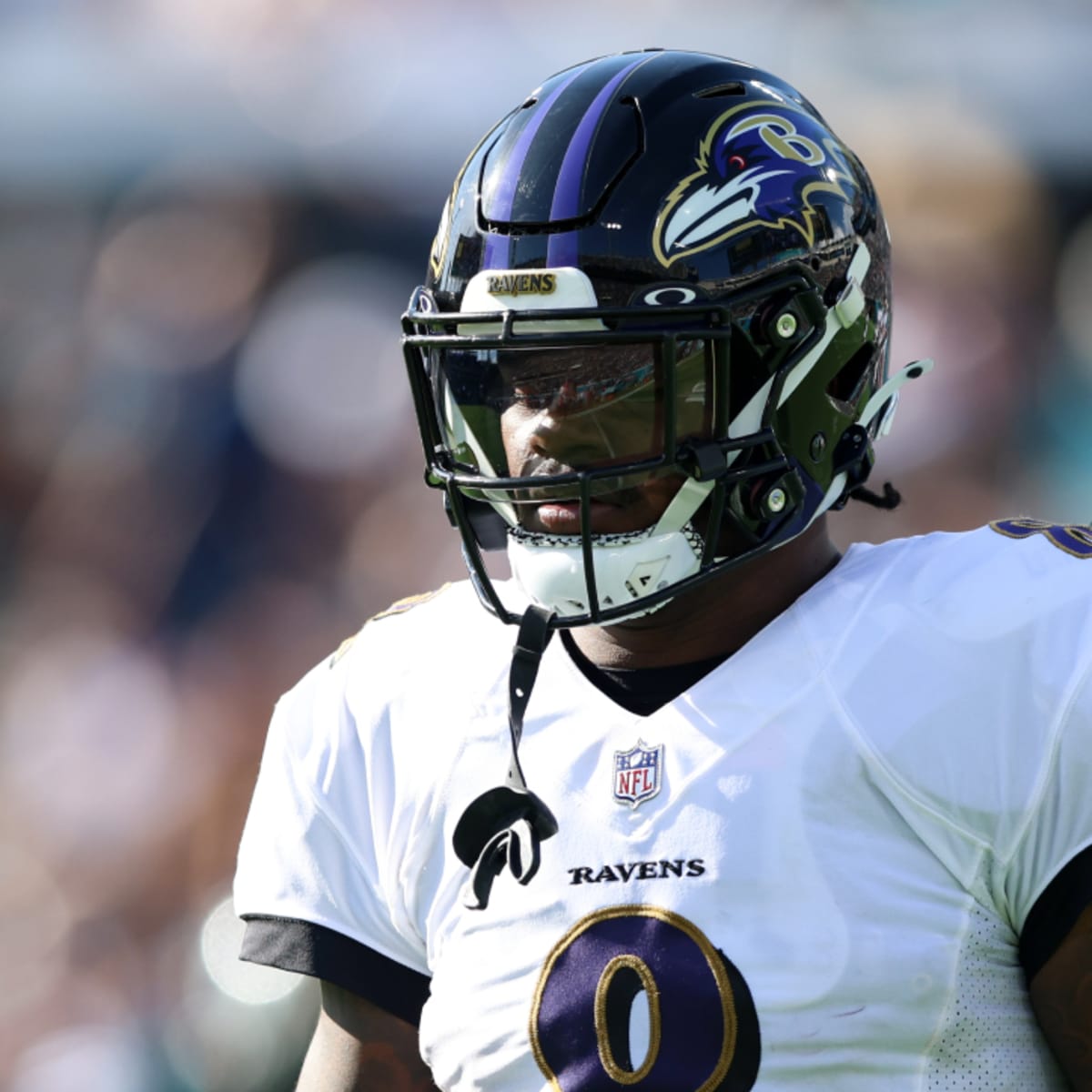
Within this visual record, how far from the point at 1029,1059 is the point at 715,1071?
0.83ft

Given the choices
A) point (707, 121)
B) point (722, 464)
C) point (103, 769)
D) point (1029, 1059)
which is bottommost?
point (103, 769)

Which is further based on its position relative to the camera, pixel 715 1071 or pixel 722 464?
pixel 722 464

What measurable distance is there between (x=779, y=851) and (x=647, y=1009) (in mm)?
163

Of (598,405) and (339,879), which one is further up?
(598,405)

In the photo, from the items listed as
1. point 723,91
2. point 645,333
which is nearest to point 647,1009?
point 645,333

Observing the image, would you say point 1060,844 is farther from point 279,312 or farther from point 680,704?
point 279,312

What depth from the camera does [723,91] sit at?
1.43m

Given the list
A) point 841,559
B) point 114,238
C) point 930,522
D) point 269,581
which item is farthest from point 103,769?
point 841,559

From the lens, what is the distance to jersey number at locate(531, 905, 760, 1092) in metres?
1.20

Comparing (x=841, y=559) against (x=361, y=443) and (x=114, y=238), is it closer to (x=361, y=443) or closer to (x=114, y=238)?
(x=361, y=443)

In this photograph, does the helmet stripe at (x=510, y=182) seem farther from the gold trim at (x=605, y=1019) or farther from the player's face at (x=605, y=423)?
the gold trim at (x=605, y=1019)

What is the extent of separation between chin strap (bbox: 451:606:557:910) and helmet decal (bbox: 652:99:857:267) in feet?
1.17

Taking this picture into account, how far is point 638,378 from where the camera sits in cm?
133

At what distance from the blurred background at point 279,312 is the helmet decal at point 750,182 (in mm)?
1892
